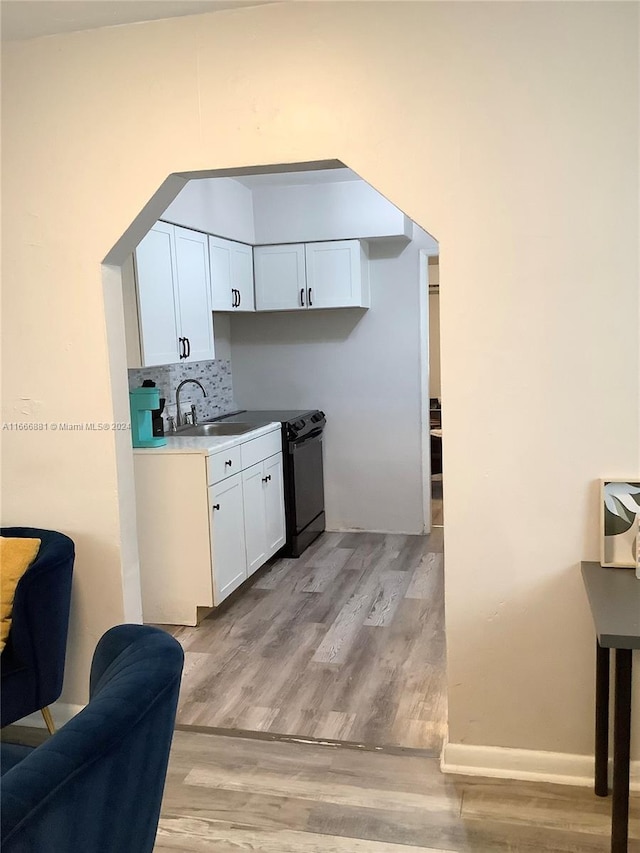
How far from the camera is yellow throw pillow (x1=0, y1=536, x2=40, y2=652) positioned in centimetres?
253

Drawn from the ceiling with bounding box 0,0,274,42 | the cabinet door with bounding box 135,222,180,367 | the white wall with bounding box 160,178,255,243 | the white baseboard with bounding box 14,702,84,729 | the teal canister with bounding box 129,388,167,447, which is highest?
the ceiling with bounding box 0,0,274,42

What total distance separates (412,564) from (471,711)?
2350 millimetres

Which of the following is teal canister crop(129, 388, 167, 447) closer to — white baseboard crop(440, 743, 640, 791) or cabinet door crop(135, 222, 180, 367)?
cabinet door crop(135, 222, 180, 367)

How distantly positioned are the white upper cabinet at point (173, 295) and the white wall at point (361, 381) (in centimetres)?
114

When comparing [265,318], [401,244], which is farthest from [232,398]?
[401,244]

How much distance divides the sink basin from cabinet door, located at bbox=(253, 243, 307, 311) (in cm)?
101

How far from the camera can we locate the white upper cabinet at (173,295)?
386cm

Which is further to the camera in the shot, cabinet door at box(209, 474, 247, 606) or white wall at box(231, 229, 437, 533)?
white wall at box(231, 229, 437, 533)

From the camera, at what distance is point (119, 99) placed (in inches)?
104

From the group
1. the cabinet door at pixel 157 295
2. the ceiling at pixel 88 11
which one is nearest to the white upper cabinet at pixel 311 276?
the cabinet door at pixel 157 295

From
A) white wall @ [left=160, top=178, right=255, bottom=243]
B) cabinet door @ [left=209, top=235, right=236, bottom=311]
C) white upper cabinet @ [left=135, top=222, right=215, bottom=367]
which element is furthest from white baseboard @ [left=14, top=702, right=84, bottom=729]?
cabinet door @ [left=209, top=235, right=236, bottom=311]

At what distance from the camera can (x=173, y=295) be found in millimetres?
4184

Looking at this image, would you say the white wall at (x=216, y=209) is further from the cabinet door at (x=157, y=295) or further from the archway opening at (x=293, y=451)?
the cabinet door at (x=157, y=295)

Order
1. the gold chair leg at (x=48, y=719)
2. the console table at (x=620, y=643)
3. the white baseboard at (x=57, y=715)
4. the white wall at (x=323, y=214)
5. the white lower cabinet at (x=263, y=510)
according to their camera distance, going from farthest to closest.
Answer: the white wall at (x=323, y=214) < the white lower cabinet at (x=263, y=510) < the white baseboard at (x=57, y=715) < the gold chair leg at (x=48, y=719) < the console table at (x=620, y=643)
